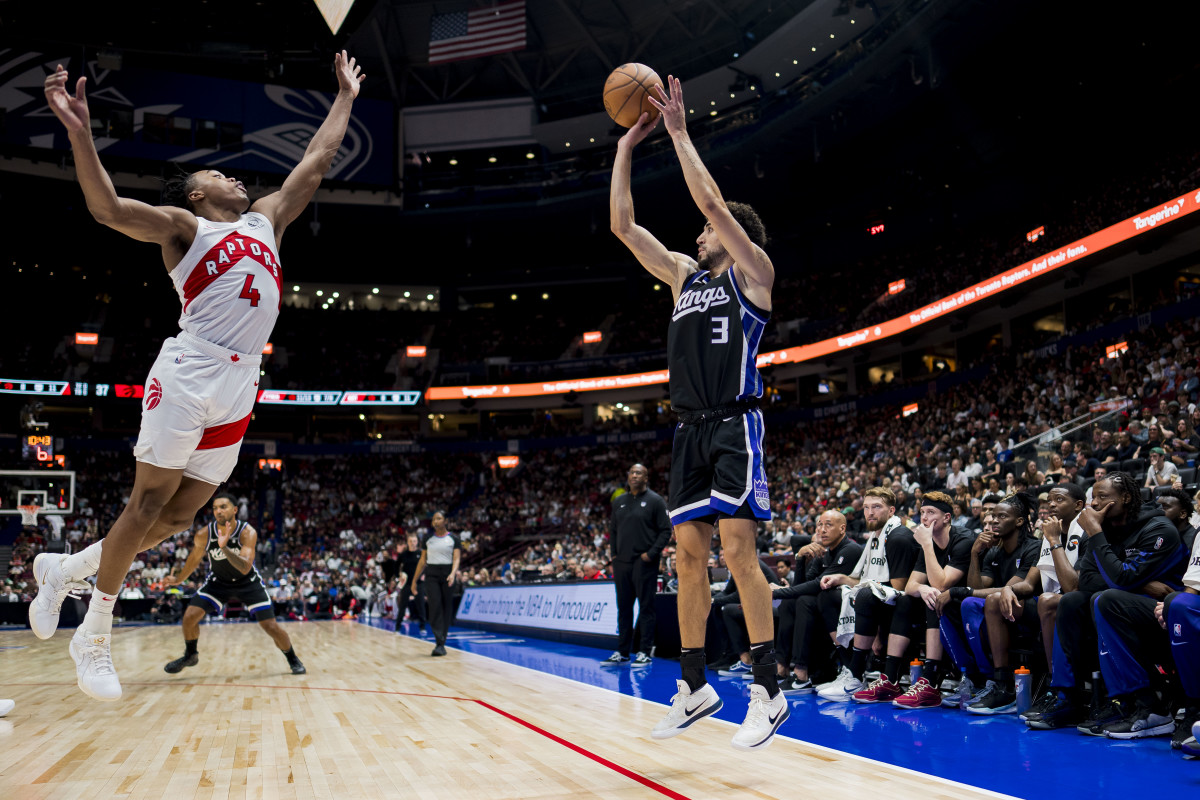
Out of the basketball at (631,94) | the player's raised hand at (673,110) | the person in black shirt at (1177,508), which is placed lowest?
the person in black shirt at (1177,508)

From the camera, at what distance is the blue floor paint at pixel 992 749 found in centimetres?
351

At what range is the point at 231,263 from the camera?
405 centimetres

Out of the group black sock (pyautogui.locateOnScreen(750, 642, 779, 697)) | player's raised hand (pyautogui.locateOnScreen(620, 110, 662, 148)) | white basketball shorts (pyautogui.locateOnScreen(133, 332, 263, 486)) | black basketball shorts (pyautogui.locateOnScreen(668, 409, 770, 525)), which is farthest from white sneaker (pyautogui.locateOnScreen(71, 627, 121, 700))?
player's raised hand (pyautogui.locateOnScreen(620, 110, 662, 148))

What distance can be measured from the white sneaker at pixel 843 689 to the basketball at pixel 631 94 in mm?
4260

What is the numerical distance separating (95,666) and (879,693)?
4838 mm

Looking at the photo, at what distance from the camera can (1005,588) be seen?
5371 mm

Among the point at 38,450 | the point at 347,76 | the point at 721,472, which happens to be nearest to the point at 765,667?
the point at 721,472

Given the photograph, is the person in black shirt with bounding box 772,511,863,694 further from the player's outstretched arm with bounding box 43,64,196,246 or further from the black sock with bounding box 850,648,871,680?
the player's outstretched arm with bounding box 43,64,196,246

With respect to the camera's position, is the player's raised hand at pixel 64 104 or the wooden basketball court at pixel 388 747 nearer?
the wooden basketball court at pixel 388 747

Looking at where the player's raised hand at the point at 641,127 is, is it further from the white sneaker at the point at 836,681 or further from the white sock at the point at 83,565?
the white sneaker at the point at 836,681

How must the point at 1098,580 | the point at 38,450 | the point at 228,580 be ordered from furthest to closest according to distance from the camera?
1. the point at 38,450
2. the point at 228,580
3. the point at 1098,580

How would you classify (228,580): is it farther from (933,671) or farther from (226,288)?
(933,671)

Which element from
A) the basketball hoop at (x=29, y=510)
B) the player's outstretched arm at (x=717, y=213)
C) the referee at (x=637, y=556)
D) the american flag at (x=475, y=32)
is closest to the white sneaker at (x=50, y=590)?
the player's outstretched arm at (x=717, y=213)

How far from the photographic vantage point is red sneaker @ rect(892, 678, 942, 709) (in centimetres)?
584
